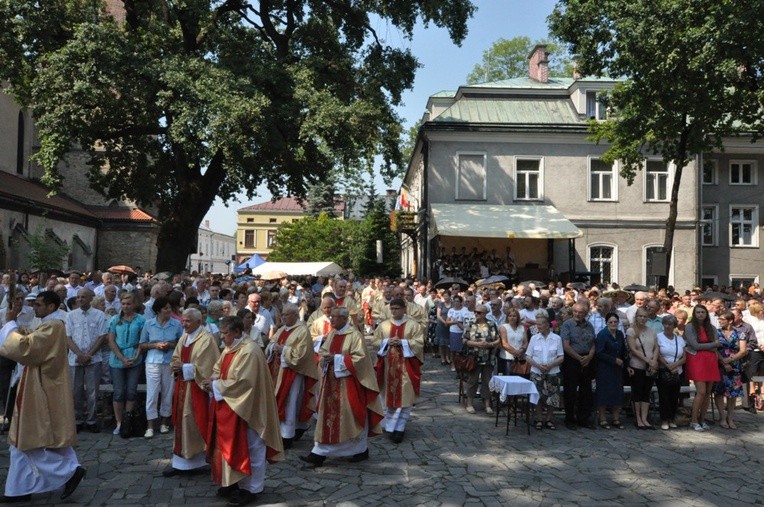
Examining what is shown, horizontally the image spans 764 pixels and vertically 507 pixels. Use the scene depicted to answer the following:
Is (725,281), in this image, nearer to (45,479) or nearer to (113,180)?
(113,180)

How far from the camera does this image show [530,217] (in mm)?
27953

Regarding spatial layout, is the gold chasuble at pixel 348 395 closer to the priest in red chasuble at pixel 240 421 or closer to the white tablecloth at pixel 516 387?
the priest in red chasuble at pixel 240 421

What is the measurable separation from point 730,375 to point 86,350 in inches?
363

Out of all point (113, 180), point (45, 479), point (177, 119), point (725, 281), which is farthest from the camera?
point (725, 281)

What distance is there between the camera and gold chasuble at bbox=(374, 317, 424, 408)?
9.05 m

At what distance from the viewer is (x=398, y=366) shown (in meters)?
9.23

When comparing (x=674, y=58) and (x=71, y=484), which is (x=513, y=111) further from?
(x=71, y=484)

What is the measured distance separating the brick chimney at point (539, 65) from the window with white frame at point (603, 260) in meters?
9.91

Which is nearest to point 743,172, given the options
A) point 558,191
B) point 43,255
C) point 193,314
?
point 558,191

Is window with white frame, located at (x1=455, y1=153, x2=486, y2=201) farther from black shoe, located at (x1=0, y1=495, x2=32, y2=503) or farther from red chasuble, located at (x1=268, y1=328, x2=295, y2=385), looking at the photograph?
black shoe, located at (x1=0, y1=495, x2=32, y2=503)

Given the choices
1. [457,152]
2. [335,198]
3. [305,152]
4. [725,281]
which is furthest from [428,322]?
[335,198]

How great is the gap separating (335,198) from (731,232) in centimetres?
4726

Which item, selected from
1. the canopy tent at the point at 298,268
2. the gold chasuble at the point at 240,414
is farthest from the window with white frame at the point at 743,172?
the gold chasuble at the point at 240,414

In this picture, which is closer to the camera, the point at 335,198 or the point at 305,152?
the point at 305,152
